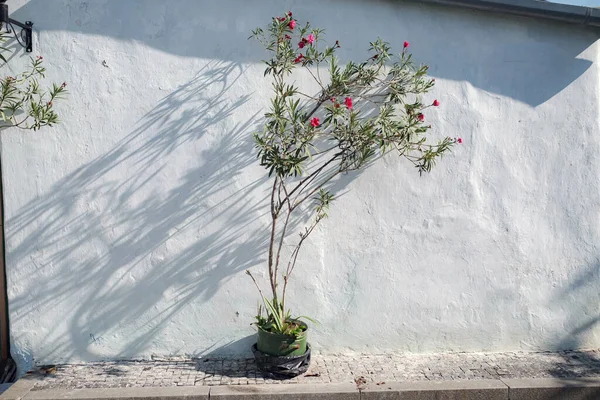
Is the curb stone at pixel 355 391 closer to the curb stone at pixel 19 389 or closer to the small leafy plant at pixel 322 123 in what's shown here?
the curb stone at pixel 19 389

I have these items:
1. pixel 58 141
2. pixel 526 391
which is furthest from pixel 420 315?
pixel 58 141

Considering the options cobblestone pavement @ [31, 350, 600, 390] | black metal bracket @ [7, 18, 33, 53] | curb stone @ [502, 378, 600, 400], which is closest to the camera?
curb stone @ [502, 378, 600, 400]

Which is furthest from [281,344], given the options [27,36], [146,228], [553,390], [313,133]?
[27,36]

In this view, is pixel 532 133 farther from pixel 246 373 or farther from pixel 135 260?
pixel 135 260

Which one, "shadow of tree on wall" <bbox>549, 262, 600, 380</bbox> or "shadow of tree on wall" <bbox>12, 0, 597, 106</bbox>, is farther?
"shadow of tree on wall" <bbox>549, 262, 600, 380</bbox>

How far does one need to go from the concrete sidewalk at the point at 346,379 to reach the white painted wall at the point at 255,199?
165 mm

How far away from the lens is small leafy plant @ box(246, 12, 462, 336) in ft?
16.9

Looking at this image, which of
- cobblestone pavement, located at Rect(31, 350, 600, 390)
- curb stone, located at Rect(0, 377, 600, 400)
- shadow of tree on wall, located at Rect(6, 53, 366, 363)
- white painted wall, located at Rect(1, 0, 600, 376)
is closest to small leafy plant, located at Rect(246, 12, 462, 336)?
white painted wall, located at Rect(1, 0, 600, 376)

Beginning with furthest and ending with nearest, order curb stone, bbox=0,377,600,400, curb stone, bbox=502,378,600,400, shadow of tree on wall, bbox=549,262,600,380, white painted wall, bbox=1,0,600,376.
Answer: shadow of tree on wall, bbox=549,262,600,380
white painted wall, bbox=1,0,600,376
curb stone, bbox=502,378,600,400
curb stone, bbox=0,377,600,400

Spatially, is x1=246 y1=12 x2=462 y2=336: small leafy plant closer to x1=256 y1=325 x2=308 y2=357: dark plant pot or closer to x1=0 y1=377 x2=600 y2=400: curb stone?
x1=256 y1=325 x2=308 y2=357: dark plant pot

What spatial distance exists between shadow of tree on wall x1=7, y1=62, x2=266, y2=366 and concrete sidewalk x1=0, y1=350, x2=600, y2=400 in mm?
349

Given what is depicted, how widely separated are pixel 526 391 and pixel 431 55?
2920mm

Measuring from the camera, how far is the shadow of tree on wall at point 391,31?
529 centimetres

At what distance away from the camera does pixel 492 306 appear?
5727mm
